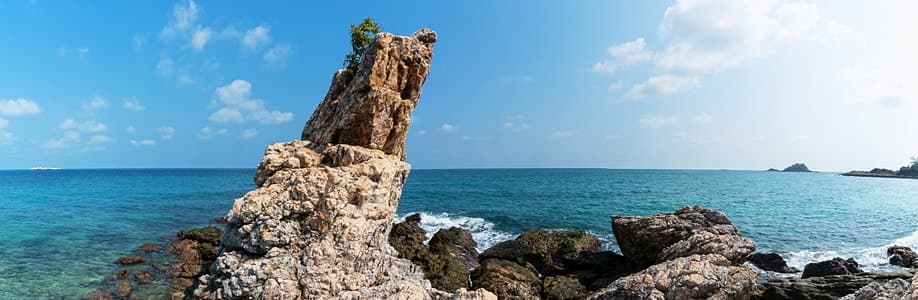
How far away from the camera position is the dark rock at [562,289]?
20859mm

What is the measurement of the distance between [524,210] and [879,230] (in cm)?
3599

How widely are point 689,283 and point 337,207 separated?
14.0m

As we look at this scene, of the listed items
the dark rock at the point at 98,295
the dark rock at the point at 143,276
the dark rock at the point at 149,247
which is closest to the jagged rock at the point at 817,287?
the dark rock at the point at 98,295

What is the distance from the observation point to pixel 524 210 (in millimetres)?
54125

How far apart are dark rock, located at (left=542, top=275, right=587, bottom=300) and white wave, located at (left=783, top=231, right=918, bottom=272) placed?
17.7 meters

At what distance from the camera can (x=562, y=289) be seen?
2139 cm

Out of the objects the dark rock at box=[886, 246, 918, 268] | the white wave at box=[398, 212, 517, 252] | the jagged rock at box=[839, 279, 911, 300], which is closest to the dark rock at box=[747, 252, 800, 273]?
the dark rock at box=[886, 246, 918, 268]

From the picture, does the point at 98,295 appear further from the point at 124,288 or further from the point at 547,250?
the point at 547,250

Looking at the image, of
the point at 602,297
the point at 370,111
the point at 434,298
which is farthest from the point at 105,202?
the point at 602,297

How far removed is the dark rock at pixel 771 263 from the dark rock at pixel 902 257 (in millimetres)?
9369

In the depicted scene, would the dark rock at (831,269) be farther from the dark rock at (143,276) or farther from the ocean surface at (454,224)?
the dark rock at (143,276)

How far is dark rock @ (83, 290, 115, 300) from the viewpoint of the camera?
19594mm

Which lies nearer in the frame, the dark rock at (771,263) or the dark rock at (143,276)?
the dark rock at (143,276)

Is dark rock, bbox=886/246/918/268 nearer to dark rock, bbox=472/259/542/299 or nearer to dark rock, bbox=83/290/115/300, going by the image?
dark rock, bbox=472/259/542/299
